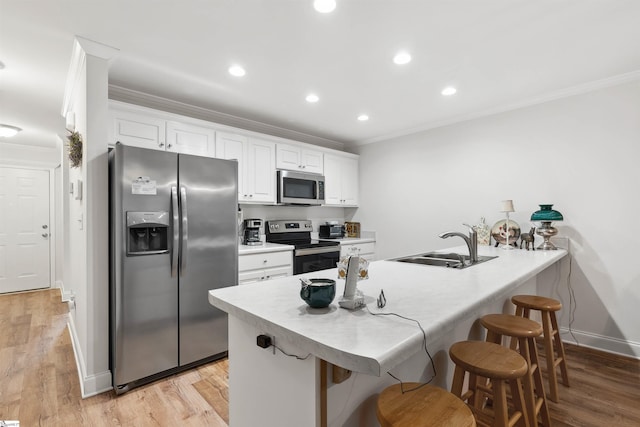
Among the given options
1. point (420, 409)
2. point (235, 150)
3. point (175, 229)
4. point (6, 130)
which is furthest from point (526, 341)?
point (6, 130)

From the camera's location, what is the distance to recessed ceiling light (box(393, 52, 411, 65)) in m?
2.28

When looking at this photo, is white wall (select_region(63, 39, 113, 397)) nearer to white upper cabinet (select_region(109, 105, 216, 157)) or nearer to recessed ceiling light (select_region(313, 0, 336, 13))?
white upper cabinet (select_region(109, 105, 216, 157))

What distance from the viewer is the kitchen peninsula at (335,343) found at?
2.82 feet

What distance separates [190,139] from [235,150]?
498 millimetres

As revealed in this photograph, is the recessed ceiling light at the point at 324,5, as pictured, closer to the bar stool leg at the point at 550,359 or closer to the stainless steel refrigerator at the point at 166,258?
the stainless steel refrigerator at the point at 166,258

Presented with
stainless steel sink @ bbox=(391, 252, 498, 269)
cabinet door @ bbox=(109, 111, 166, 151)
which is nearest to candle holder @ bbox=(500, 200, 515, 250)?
stainless steel sink @ bbox=(391, 252, 498, 269)

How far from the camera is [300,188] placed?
13.3 ft

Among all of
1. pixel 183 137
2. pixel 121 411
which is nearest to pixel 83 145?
pixel 183 137

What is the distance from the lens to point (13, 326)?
3508mm

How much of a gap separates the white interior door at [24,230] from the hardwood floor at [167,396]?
287 centimetres

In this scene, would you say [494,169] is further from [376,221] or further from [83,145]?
[83,145]

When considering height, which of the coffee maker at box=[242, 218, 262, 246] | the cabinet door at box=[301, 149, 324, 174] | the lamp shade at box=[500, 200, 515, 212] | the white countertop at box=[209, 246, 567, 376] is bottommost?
the white countertop at box=[209, 246, 567, 376]

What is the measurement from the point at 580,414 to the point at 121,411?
9.62 feet

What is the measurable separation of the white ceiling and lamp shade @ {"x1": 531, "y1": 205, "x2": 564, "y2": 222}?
44.9 inches
